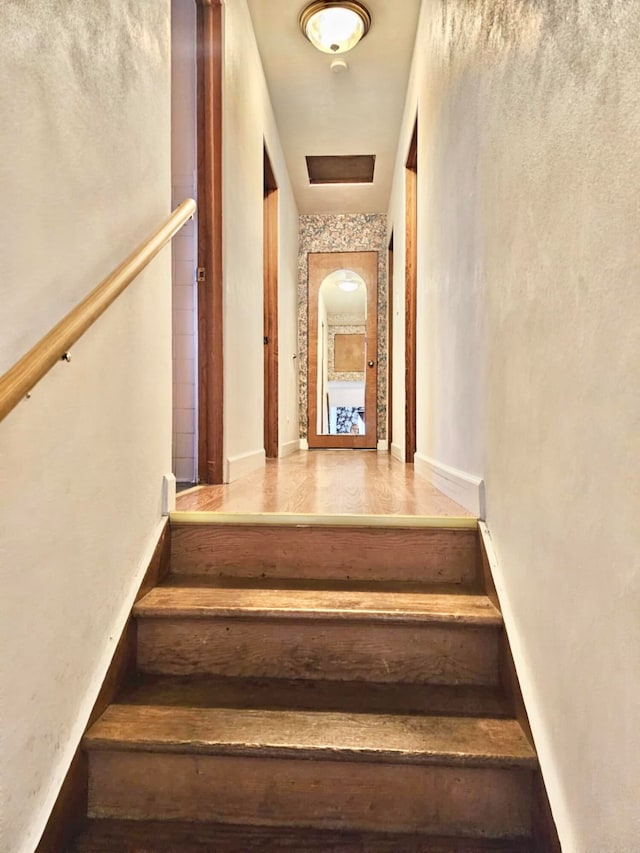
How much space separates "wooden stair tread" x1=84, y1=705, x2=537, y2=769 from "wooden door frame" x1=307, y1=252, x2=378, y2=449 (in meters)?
4.54

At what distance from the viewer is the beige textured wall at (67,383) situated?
793 millimetres

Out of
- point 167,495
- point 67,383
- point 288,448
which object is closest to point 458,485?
point 167,495

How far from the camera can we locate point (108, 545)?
1105 mm

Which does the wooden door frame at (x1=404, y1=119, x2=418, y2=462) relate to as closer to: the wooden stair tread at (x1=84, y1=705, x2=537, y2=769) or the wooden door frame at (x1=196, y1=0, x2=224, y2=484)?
the wooden door frame at (x1=196, y1=0, x2=224, y2=484)

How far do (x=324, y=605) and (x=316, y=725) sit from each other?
262mm

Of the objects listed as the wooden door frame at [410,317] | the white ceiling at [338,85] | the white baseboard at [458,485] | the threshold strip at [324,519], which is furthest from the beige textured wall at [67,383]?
the wooden door frame at [410,317]

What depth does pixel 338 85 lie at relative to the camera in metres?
3.40

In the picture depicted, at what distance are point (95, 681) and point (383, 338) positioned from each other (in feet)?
16.4

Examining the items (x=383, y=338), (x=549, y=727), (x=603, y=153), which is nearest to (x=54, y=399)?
(x=603, y=153)

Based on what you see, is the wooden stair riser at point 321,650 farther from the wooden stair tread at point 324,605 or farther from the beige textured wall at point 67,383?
the beige textured wall at point 67,383

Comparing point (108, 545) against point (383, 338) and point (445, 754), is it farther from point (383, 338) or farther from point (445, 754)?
point (383, 338)

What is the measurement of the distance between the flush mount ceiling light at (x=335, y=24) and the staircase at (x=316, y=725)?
2946mm

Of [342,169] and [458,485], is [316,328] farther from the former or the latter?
[458,485]

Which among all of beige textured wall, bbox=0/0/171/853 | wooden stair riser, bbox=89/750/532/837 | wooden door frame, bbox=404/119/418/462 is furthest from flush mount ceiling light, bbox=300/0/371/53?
wooden stair riser, bbox=89/750/532/837
